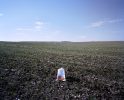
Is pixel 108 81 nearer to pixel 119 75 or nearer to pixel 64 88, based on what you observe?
pixel 119 75

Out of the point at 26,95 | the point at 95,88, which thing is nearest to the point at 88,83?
the point at 95,88

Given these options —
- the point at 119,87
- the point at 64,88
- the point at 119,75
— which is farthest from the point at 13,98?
the point at 119,75

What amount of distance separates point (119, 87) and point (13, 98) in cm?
618

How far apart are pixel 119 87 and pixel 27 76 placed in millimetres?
6269

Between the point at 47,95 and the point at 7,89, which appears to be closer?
the point at 47,95

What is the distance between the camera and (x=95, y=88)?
10.6 meters

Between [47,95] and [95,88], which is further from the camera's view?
[95,88]

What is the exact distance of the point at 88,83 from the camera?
11.6m

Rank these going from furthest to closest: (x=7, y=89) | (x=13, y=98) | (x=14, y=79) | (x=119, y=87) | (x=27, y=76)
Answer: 1. (x=27, y=76)
2. (x=14, y=79)
3. (x=119, y=87)
4. (x=7, y=89)
5. (x=13, y=98)

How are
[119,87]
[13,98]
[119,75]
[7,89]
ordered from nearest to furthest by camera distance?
[13,98]
[7,89]
[119,87]
[119,75]

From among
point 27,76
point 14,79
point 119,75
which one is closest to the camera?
point 14,79

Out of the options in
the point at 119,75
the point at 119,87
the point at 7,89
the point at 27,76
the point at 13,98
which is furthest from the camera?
the point at 119,75

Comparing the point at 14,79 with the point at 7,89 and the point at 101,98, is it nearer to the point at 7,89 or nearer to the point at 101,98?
the point at 7,89

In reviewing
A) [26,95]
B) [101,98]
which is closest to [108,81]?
[101,98]
